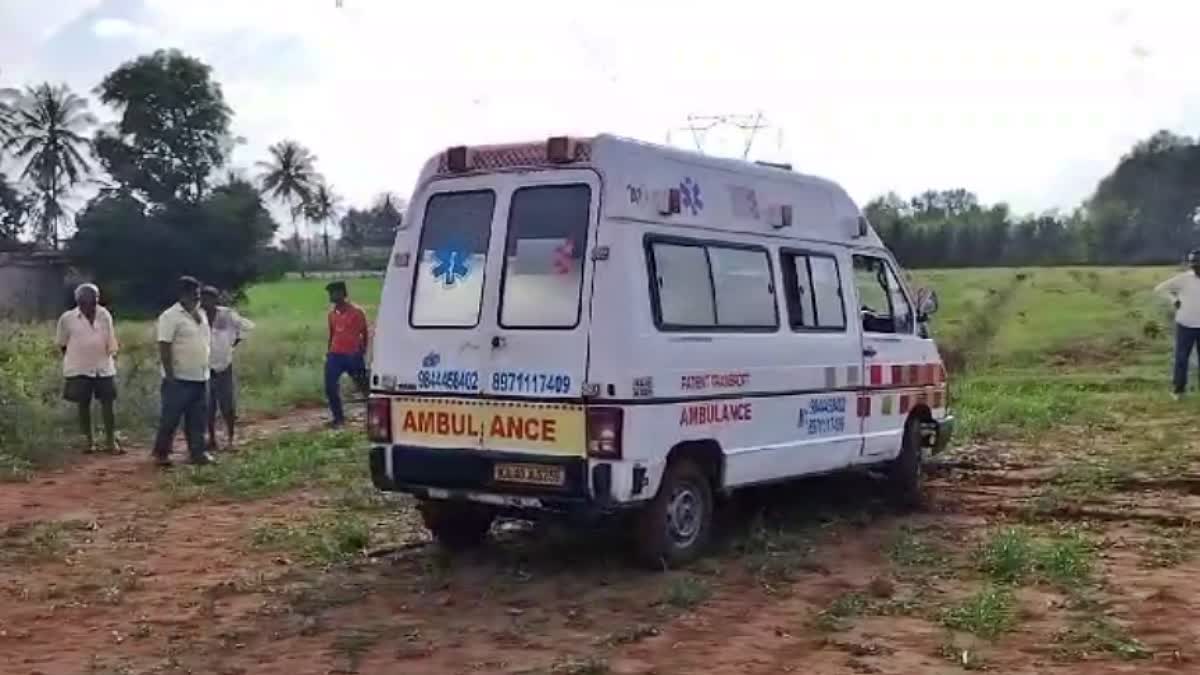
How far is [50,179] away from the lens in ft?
179

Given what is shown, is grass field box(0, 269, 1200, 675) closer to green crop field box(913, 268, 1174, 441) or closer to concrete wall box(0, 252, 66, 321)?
green crop field box(913, 268, 1174, 441)

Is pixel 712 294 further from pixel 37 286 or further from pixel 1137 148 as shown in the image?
pixel 1137 148

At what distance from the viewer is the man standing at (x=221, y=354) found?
512 inches

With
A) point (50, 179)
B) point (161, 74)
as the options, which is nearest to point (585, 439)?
point (161, 74)

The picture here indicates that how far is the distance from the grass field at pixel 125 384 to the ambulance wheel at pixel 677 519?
687 centimetres

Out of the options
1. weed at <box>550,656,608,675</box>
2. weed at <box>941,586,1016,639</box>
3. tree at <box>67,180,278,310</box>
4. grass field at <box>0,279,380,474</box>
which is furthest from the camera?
tree at <box>67,180,278,310</box>

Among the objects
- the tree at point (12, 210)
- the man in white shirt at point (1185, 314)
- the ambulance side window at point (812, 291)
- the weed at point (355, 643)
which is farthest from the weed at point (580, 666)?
the tree at point (12, 210)

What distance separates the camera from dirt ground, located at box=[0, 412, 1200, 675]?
→ 596 cm

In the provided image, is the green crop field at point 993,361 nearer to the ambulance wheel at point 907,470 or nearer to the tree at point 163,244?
the ambulance wheel at point 907,470

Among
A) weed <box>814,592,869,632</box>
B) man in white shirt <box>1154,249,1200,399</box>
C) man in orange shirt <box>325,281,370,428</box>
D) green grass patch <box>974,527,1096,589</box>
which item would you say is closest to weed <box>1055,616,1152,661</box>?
green grass patch <box>974,527,1096,589</box>

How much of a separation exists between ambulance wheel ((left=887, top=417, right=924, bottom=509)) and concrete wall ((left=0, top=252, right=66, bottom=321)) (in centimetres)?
3427

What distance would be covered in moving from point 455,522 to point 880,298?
3462 mm

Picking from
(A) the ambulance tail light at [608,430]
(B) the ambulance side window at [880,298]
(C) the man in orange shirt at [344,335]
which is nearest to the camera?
(A) the ambulance tail light at [608,430]

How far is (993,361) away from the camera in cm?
2194
